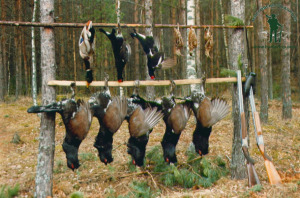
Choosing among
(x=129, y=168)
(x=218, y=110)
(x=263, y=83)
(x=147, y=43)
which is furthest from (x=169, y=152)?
(x=263, y=83)

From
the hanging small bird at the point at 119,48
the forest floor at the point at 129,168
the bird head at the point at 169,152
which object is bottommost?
the forest floor at the point at 129,168

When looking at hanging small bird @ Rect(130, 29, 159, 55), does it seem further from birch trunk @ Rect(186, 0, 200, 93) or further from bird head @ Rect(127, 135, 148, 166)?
birch trunk @ Rect(186, 0, 200, 93)

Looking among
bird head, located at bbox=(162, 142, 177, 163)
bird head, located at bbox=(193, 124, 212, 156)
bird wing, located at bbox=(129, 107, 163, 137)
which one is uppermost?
bird wing, located at bbox=(129, 107, 163, 137)

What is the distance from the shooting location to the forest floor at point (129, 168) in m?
3.71

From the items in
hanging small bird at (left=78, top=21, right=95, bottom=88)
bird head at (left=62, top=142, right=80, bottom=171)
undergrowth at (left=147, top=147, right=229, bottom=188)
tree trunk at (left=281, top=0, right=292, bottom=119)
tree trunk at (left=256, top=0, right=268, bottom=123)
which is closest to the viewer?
hanging small bird at (left=78, top=21, right=95, bottom=88)

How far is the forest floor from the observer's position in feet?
12.2

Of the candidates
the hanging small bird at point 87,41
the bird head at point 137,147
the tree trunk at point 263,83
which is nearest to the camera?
the hanging small bird at point 87,41

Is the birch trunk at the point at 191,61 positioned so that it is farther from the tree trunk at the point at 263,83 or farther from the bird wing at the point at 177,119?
the tree trunk at the point at 263,83

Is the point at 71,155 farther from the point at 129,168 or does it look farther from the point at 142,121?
the point at 129,168

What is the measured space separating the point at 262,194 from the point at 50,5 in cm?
344

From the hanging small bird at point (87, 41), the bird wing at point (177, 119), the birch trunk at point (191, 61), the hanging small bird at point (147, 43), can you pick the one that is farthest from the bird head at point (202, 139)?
the birch trunk at point (191, 61)

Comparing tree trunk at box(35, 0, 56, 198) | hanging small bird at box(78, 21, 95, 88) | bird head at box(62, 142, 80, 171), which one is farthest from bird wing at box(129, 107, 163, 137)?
tree trunk at box(35, 0, 56, 198)

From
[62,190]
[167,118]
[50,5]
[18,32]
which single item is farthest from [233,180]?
[18,32]

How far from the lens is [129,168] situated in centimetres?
543
